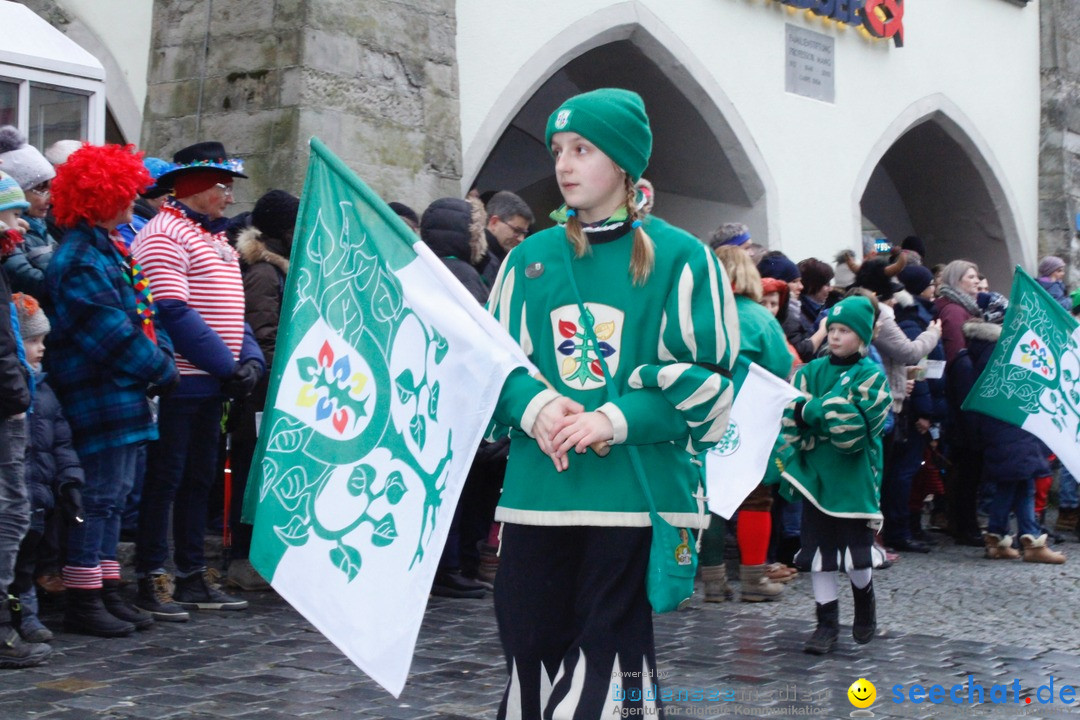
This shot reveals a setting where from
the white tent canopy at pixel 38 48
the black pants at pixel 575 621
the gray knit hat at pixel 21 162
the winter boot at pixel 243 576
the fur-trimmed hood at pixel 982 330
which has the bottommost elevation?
the winter boot at pixel 243 576

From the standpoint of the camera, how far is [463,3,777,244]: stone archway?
37.8 ft

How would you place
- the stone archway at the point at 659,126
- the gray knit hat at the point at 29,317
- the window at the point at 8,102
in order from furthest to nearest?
the stone archway at the point at 659,126
the window at the point at 8,102
the gray knit hat at the point at 29,317

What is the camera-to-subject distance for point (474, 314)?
345 centimetres

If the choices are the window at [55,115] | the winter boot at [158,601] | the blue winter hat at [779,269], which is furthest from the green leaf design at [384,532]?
the blue winter hat at [779,269]

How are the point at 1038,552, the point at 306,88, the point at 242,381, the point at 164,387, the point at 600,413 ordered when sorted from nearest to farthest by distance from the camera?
the point at 600,413
the point at 164,387
the point at 242,381
the point at 306,88
the point at 1038,552

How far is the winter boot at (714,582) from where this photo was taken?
288 inches

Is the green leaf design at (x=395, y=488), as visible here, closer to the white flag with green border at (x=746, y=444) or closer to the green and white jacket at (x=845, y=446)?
the green and white jacket at (x=845, y=446)

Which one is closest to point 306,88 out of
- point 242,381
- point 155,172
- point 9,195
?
point 155,172

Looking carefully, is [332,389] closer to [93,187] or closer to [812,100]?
[93,187]

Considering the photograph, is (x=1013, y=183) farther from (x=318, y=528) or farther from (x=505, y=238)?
(x=318, y=528)

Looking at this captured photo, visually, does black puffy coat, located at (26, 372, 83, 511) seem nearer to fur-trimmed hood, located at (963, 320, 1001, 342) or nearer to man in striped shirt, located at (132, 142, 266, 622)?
man in striped shirt, located at (132, 142, 266, 622)

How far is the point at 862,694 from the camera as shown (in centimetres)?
498

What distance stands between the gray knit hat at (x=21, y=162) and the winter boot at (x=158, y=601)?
1749 mm

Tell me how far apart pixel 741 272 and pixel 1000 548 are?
3.59 metres
